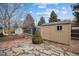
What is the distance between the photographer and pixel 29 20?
2465mm

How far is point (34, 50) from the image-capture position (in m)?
2.47

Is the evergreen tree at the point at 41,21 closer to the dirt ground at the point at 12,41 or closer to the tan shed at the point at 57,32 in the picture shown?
the tan shed at the point at 57,32

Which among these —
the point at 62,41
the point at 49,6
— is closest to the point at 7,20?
the point at 49,6

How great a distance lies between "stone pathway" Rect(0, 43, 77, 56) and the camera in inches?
96.7

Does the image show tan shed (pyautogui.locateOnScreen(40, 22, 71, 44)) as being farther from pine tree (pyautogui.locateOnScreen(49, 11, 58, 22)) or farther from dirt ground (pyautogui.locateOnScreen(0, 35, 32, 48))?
dirt ground (pyautogui.locateOnScreen(0, 35, 32, 48))

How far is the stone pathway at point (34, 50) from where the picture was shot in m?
2.46

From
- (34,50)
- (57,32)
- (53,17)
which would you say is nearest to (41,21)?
(53,17)

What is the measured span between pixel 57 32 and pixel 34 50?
18.0 inches

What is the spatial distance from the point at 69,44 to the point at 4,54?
103 cm

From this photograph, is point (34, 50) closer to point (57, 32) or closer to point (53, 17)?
point (57, 32)

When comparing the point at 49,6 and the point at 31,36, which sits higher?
the point at 49,6

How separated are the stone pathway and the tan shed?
131 millimetres

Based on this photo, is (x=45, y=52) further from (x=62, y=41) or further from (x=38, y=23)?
(x=38, y=23)

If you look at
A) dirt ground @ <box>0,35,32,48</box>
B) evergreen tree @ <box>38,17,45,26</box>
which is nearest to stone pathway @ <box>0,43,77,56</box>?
dirt ground @ <box>0,35,32,48</box>
